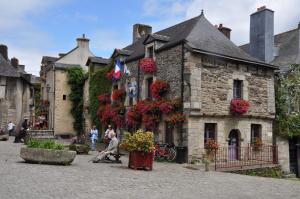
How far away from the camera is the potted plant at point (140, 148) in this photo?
1210 cm

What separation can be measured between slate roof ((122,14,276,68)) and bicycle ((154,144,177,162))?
173 inches

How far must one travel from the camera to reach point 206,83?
1662cm

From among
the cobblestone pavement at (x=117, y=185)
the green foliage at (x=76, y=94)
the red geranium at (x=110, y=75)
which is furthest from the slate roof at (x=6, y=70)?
the cobblestone pavement at (x=117, y=185)

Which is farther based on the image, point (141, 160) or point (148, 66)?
point (148, 66)

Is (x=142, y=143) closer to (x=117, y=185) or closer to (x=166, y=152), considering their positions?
(x=117, y=185)

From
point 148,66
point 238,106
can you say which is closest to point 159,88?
point 148,66

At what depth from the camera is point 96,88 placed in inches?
1013

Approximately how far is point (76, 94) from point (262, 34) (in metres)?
15.7

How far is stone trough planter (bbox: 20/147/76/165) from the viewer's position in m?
11.8

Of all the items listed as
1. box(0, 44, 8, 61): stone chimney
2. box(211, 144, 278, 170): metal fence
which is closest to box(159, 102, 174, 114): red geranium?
box(211, 144, 278, 170): metal fence

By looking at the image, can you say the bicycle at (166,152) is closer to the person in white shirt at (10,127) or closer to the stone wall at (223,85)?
the stone wall at (223,85)

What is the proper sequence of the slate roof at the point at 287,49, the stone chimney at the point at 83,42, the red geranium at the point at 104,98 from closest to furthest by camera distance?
the slate roof at the point at 287,49
the red geranium at the point at 104,98
the stone chimney at the point at 83,42

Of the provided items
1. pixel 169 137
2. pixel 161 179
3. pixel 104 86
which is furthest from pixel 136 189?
pixel 104 86

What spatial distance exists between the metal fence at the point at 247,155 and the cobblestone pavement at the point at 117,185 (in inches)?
181
